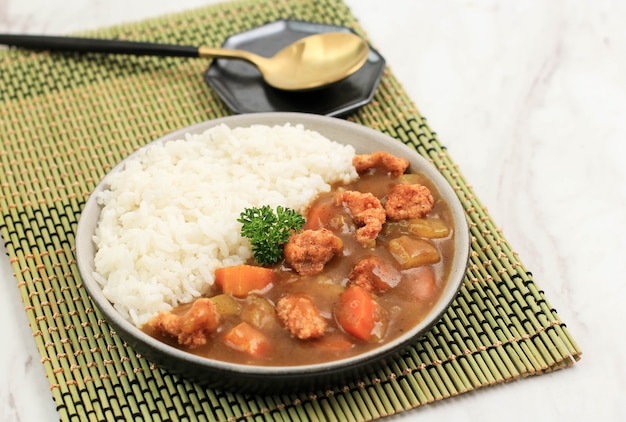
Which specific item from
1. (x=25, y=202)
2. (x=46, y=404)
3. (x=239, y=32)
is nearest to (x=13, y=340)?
(x=46, y=404)

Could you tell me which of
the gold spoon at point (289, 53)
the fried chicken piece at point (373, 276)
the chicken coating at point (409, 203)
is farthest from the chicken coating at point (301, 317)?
the gold spoon at point (289, 53)

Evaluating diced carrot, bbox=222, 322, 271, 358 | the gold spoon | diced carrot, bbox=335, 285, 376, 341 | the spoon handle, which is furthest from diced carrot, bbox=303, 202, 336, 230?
the spoon handle

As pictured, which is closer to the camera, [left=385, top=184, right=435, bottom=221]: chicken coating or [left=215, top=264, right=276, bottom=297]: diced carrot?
[left=215, top=264, right=276, bottom=297]: diced carrot

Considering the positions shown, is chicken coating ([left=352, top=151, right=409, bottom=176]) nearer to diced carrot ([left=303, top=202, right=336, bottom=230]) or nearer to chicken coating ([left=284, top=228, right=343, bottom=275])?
diced carrot ([left=303, top=202, right=336, bottom=230])

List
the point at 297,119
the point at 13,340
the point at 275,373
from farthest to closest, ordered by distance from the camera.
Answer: the point at 297,119
the point at 13,340
the point at 275,373

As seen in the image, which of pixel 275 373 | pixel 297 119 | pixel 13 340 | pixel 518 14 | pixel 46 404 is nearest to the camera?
pixel 275 373

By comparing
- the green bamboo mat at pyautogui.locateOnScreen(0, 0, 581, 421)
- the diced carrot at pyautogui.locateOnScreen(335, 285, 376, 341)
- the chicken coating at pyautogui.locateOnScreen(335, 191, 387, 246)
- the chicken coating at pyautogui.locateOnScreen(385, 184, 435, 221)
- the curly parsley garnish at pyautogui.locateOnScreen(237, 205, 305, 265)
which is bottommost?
the green bamboo mat at pyautogui.locateOnScreen(0, 0, 581, 421)

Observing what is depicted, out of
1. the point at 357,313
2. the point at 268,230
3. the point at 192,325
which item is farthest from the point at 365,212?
the point at 192,325

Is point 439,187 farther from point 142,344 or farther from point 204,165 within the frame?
point 142,344
